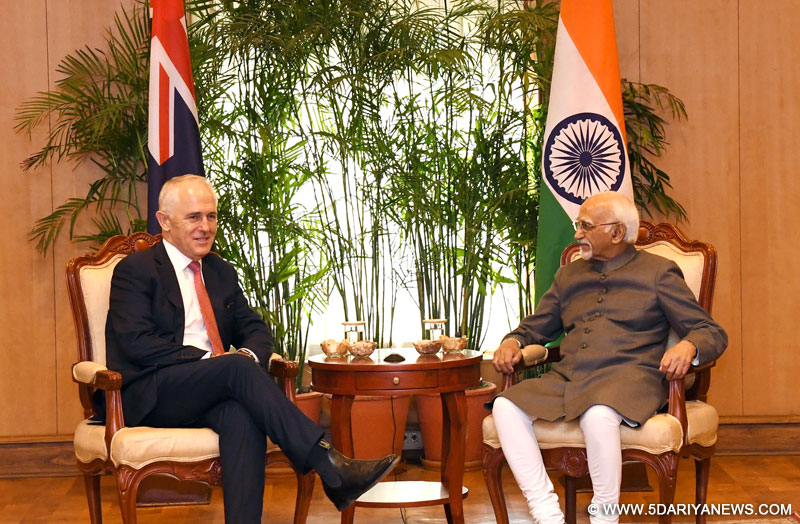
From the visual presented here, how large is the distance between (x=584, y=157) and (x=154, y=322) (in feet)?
6.97

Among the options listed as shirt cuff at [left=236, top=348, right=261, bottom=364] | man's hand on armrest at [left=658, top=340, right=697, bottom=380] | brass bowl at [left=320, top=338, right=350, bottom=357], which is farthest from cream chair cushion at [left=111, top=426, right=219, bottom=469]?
man's hand on armrest at [left=658, top=340, right=697, bottom=380]

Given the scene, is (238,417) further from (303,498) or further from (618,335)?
(618,335)

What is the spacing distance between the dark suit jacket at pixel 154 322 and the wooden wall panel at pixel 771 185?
9.33ft

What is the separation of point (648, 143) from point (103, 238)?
277cm

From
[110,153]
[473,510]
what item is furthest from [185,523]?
[110,153]

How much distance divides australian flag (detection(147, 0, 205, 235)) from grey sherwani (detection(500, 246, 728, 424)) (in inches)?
71.6

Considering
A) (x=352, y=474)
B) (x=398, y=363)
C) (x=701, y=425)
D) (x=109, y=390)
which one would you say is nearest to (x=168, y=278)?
(x=109, y=390)

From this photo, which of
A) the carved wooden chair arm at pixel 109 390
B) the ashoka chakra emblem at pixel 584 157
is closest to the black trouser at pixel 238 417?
the carved wooden chair arm at pixel 109 390

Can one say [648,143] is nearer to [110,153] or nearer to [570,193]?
[570,193]

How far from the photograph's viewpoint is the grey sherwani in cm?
303

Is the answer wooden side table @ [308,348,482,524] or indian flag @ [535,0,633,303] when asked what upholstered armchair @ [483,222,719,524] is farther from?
indian flag @ [535,0,633,303]

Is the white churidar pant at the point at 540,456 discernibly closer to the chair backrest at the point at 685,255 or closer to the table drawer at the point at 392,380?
the table drawer at the point at 392,380

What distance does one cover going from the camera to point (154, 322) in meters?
3.19

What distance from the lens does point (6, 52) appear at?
4715 mm
